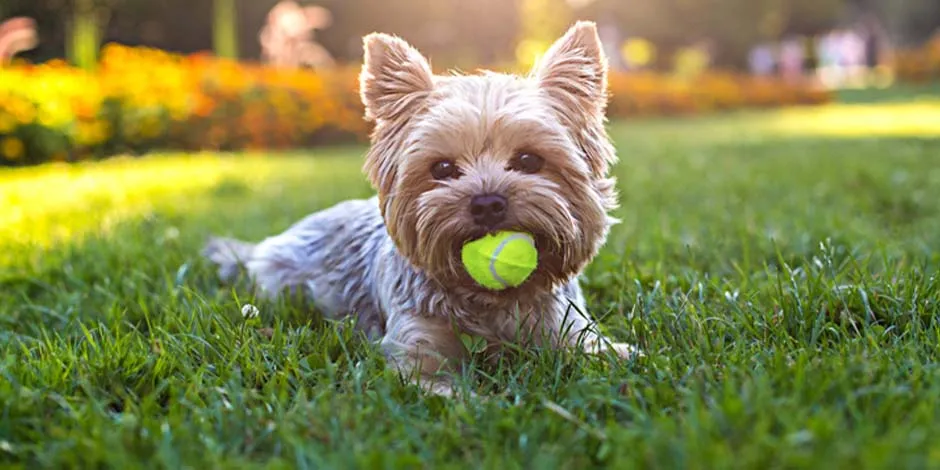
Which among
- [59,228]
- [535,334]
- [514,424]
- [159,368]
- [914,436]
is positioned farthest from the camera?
[59,228]

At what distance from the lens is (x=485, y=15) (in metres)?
38.5

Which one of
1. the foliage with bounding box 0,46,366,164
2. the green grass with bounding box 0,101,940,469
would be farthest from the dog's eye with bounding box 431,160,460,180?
the foliage with bounding box 0,46,366,164

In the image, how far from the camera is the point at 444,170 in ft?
11.6

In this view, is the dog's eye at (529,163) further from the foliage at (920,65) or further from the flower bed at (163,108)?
the foliage at (920,65)

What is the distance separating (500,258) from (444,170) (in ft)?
1.63

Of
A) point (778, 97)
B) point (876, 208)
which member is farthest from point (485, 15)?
point (876, 208)

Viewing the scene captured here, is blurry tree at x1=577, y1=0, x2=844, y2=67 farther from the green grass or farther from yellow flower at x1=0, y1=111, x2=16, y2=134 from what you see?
the green grass

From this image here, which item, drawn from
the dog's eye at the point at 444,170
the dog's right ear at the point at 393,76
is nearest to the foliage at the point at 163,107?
the dog's right ear at the point at 393,76

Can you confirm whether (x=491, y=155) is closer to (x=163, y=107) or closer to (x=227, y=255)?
(x=227, y=255)

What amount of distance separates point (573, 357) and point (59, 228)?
16.9 feet

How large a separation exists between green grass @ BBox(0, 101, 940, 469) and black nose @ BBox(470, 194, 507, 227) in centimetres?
56

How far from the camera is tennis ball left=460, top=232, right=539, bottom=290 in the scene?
329 centimetres

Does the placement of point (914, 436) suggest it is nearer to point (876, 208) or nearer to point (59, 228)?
point (876, 208)

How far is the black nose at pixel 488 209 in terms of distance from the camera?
10.7 feet
